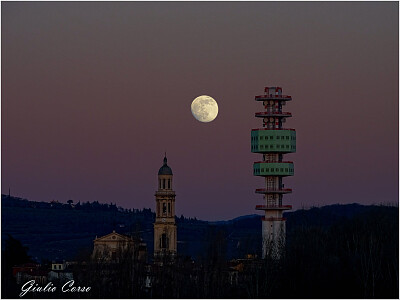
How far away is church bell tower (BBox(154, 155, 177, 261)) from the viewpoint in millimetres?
96562

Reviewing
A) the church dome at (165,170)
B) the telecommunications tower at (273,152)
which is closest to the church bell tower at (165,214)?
the church dome at (165,170)

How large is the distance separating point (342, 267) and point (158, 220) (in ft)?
98.6

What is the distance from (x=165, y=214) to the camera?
9869cm

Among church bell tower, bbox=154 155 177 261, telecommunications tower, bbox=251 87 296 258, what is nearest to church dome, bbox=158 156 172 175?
church bell tower, bbox=154 155 177 261

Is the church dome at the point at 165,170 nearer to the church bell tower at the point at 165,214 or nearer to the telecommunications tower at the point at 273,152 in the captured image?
the church bell tower at the point at 165,214

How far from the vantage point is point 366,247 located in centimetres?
7162

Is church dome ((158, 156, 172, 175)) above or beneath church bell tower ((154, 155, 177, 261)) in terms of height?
above

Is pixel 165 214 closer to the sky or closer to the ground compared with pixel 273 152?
closer to the ground

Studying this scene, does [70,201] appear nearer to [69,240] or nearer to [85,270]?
[69,240]

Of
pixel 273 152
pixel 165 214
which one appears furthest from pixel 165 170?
pixel 273 152

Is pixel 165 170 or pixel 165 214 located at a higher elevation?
pixel 165 170

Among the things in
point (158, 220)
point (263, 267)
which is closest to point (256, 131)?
point (158, 220)

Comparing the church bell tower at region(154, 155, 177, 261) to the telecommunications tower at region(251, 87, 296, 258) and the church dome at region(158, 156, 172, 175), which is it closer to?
the church dome at region(158, 156, 172, 175)

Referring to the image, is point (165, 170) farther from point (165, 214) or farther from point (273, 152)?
point (273, 152)
